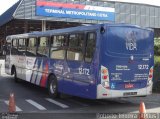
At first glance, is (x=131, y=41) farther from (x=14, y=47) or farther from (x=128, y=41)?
(x=14, y=47)

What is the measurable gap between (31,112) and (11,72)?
11.0 m

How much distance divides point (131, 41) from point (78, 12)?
48.2m

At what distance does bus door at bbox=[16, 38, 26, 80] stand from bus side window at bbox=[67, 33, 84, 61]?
6.24 m

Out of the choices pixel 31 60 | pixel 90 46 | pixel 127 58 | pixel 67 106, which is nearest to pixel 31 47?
pixel 31 60

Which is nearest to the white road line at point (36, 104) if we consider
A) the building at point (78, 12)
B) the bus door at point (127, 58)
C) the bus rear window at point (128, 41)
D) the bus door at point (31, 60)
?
the bus door at point (127, 58)

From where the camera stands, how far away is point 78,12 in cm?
6066

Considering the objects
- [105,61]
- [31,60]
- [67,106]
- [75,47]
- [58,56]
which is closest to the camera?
[105,61]

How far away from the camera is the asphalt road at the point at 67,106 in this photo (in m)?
11.8

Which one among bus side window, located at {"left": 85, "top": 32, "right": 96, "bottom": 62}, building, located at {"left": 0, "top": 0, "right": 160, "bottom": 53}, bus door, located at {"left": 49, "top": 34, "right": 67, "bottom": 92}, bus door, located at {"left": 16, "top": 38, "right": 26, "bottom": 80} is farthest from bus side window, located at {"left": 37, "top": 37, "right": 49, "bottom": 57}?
building, located at {"left": 0, "top": 0, "right": 160, "bottom": 53}

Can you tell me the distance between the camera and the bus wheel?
15547mm

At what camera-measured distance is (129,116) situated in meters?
A: 11.2

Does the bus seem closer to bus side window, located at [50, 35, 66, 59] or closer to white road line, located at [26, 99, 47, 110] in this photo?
bus side window, located at [50, 35, 66, 59]

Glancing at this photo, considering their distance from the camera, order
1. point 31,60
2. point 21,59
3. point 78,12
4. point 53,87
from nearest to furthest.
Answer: point 53,87 < point 31,60 < point 21,59 < point 78,12

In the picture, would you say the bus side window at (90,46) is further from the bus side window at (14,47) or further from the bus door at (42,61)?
the bus side window at (14,47)
